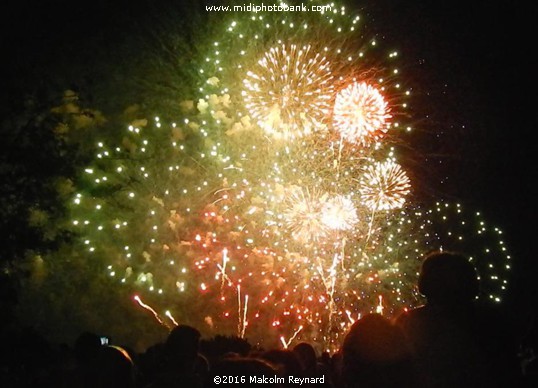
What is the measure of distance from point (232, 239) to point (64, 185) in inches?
168

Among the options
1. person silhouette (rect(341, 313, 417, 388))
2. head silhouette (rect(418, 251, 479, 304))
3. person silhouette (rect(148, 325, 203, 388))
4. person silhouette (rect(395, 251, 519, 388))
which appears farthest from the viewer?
person silhouette (rect(148, 325, 203, 388))

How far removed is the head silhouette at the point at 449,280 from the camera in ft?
10.3

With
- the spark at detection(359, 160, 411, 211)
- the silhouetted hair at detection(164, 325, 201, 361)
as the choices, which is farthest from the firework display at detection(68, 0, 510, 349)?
the silhouetted hair at detection(164, 325, 201, 361)

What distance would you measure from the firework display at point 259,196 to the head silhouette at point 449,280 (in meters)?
8.49

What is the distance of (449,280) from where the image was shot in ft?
10.4

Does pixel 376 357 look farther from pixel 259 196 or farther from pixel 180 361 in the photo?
pixel 259 196

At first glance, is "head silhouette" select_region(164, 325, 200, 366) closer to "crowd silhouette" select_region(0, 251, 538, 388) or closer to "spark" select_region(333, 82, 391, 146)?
"crowd silhouette" select_region(0, 251, 538, 388)

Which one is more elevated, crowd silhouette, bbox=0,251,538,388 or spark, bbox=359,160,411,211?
spark, bbox=359,160,411,211

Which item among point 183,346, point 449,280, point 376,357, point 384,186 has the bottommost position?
point 376,357

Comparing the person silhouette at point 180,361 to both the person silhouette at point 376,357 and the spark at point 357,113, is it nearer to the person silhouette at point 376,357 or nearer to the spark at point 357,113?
the person silhouette at point 376,357

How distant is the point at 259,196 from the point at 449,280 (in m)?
10.8

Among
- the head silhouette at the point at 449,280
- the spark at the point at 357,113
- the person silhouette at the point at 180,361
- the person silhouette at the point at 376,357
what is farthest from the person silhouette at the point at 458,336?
the spark at the point at 357,113

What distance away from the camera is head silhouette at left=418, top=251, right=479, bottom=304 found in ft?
10.3

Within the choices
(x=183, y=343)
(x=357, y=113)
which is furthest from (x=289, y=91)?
(x=183, y=343)
